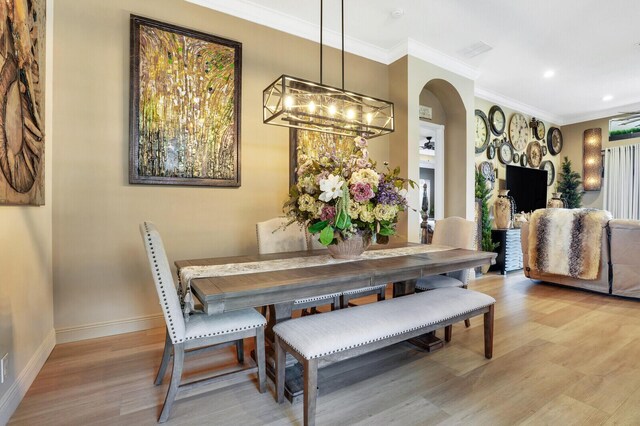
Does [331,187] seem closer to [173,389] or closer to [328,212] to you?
[328,212]

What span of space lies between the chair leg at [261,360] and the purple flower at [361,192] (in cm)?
97

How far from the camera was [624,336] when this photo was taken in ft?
8.89

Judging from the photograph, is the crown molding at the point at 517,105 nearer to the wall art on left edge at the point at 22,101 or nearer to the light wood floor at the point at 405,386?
the light wood floor at the point at 405,386

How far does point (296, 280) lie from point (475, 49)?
4.07 meters

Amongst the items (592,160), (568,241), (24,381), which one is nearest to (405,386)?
(24,381)

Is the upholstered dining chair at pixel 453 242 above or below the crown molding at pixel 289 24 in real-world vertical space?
below

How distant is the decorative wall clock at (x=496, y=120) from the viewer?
19.0 ft

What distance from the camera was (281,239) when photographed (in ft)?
8.95

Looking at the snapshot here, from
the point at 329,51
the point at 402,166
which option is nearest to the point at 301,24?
the point at 329,51

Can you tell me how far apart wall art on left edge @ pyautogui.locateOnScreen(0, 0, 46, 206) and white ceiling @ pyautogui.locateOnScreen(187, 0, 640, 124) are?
5.08ft

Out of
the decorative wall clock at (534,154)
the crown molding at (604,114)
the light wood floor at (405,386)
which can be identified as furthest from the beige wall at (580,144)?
the light wood floor at (405,386)

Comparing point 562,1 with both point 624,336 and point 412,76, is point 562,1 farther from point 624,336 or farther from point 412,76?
point 624,336

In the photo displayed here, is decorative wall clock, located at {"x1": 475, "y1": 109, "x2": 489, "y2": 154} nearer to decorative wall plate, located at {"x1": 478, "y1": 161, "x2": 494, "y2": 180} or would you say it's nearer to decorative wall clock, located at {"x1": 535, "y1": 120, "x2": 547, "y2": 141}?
decorative wall plate, located at {"x1": 478, "y1": 161, "x2": 494, "y2": 180}

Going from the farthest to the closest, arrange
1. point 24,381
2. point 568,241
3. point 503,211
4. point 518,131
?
point 518,131, point 503,211, point 568,241, point 24,381
